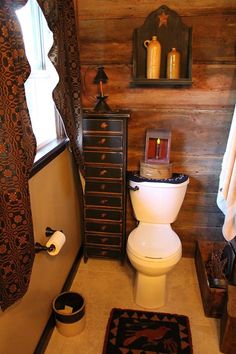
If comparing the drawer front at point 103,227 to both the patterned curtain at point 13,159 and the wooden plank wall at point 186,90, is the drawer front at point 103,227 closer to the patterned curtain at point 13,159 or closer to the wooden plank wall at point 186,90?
the wooden plank wall at point 186,90

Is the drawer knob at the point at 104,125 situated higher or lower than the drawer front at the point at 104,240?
higher

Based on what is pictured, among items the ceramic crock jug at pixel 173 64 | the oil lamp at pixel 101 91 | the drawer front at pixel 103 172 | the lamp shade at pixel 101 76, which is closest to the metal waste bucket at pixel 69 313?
the drawer front at pixel 103 172

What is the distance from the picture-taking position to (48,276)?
1643 mm

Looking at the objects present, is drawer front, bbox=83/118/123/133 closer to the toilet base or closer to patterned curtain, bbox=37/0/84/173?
patterned curtain, bbox=37/0/84/173

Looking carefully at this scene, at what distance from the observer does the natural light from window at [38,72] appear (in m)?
1.55

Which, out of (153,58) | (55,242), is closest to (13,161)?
(55,242)

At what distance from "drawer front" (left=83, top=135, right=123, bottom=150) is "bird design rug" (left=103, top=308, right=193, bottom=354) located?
43.4 inches

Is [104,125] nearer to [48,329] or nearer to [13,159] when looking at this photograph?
[13,159]

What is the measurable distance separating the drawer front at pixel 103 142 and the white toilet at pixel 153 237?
0.89ft

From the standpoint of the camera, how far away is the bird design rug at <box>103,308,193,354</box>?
1594mm

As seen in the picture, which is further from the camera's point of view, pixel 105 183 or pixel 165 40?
pixel 105 183

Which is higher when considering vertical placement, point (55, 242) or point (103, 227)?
point (55, 242)

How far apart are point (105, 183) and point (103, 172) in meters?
0.08

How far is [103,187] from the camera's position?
209 centimetres
